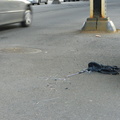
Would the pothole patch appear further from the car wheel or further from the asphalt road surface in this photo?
the car wheel

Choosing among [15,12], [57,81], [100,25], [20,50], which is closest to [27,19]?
[15,12]

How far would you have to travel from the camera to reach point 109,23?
12391mm

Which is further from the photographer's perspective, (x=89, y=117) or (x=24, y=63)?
(x=24, y=63)

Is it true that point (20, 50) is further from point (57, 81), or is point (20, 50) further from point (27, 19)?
point (27, 19)

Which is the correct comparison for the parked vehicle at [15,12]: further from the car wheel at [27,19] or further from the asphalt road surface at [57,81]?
the asphalt road surface at [57,81]

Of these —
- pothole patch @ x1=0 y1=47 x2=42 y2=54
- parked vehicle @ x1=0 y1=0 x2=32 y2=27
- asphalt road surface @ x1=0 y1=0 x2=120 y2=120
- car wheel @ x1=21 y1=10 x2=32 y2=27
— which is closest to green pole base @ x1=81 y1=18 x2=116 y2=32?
asphalt road surface @ x1=0 y1=0 x2=120 y2=120

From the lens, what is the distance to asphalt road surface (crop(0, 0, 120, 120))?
471 cm

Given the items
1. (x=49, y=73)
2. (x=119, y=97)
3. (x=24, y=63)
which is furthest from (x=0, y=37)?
(x=119, y=97)

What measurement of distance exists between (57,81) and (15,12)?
8.00 m

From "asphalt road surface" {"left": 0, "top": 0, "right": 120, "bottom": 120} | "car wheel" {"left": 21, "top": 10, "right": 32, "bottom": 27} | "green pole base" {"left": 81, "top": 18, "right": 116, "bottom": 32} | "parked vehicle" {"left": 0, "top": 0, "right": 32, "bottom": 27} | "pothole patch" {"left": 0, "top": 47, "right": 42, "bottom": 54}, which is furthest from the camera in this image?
"car wheel" {"left": 21, "top": 10, "right": 32, "bottom": 27}

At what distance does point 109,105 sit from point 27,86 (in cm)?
155

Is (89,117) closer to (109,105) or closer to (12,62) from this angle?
(109,105)

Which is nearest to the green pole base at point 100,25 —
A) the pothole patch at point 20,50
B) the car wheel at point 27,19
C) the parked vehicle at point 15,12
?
the parked vehicle at point 15,12

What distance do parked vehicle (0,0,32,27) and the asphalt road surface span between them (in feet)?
7.71
